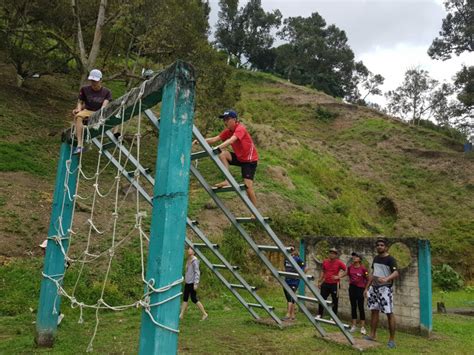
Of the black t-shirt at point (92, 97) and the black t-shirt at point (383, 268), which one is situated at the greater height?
the black t-shirt at point (92, 97)

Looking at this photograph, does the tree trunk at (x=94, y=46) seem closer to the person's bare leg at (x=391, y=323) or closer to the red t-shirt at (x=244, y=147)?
the red t-shirt at (x=244, y=147)

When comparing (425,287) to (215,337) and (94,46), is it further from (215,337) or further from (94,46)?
(94,46)

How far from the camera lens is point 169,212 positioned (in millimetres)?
3307

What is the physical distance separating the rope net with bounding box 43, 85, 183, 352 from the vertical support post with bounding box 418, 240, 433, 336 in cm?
582

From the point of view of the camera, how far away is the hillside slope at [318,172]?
14.9m

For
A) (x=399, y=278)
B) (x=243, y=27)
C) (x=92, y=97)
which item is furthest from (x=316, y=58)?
(x=92, y=97)

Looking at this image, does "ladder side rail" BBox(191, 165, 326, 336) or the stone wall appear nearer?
"ladder side rail" BBox(191, 165, 326, 336)

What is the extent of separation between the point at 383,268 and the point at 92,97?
18.8 ft

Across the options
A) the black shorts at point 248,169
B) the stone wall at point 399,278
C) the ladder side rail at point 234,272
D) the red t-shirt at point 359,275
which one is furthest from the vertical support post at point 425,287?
the black shorts at point 248,169

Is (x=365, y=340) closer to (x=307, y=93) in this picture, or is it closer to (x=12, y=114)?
(x=12, y=114)

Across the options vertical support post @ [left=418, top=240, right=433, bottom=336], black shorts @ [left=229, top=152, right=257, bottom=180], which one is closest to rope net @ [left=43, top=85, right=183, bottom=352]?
black shorts @ [left=229, top=152, right=257, bottom=180]

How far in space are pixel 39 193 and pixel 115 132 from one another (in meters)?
9.48

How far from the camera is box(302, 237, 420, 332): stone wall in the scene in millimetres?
9102

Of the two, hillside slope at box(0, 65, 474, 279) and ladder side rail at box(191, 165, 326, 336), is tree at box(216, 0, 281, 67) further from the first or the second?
ladder side rail at box(191, 165, 326, 336)
